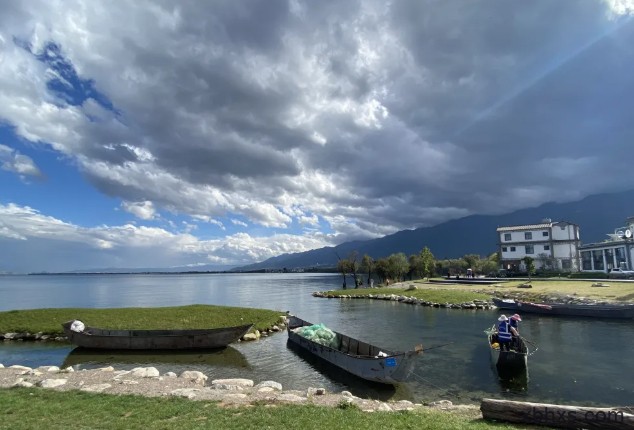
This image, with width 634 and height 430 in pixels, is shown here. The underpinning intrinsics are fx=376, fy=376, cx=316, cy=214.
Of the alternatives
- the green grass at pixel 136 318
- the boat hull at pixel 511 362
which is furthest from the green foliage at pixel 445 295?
the boat hull at pixel 511 362

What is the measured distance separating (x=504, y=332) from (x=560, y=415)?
14.8 metres

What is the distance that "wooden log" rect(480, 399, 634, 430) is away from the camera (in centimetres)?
1186

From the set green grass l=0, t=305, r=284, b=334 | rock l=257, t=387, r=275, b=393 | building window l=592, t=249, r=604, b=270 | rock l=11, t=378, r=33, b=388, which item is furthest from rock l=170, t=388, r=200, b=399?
→ building window l=592, t=249, r=604, b=270

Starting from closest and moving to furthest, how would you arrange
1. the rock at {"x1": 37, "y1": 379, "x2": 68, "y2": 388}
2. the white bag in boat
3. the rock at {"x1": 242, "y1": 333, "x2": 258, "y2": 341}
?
the rock at {"x1": 37, "y1": 379, "x2": 68, "y2": 388}
the white bag in boat
the rock at {"x1": 242, "y1": 333, "x2": 258, "y2": 341}

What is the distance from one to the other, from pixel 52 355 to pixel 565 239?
11152 cm

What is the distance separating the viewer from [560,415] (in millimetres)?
12586

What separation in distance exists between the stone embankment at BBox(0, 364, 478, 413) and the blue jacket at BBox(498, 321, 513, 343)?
32.3ft

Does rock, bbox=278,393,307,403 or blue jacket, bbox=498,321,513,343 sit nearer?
rock, bbox=278,393,307,403

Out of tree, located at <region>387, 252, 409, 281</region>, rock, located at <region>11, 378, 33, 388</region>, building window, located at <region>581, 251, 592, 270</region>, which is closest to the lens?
rock, located at <region>11, 378, 33, 388</region>

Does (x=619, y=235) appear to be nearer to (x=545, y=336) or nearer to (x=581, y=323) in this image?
(x=581, y=323)

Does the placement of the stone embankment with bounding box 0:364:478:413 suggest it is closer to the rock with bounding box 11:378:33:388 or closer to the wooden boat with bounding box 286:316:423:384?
the rock with bounding box 11:378:33:388

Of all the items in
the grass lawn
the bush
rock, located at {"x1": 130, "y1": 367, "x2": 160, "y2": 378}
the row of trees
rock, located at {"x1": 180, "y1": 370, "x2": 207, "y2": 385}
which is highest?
the row of trees

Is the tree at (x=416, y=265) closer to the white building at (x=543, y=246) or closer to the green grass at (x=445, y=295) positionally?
the white building at (x=543, y=246)

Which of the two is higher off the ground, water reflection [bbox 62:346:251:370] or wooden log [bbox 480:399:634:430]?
wooden log [bbox 480:399:634:430]
